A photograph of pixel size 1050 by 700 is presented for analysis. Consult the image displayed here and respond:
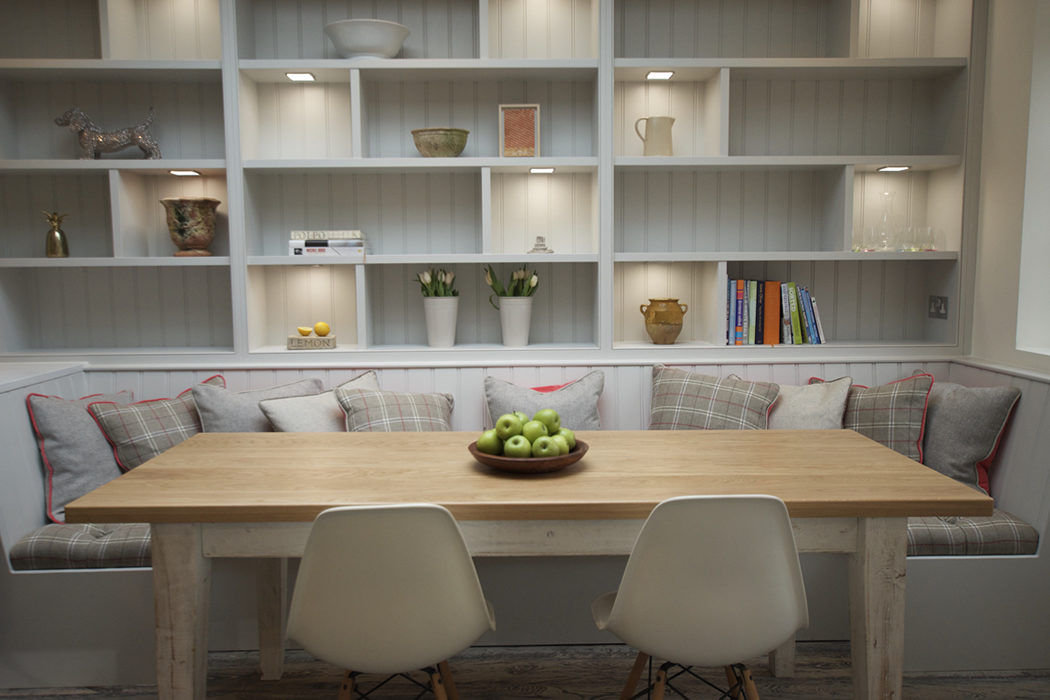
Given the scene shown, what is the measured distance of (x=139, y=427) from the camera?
8.60 feet

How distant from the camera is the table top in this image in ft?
4.96

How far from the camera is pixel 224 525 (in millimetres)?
1558

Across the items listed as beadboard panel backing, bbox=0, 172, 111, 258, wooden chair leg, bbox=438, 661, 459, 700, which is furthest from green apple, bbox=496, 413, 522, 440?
beadboard panel backing, bbox=0, 172, 111, 258

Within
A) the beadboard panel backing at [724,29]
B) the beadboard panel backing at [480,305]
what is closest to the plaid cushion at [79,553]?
the beadboard panel backing at [480,305]

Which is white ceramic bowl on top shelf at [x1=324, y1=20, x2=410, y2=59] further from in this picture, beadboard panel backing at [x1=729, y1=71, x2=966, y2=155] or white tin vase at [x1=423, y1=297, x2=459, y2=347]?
beadboard panel backing at [x1=729, y1=71, x2=966, y2=155]

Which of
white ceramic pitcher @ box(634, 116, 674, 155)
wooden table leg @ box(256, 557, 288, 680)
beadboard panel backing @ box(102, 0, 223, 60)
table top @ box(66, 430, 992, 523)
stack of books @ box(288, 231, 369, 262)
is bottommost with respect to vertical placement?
wooden table leg @ box(256, 557, 288, 680)

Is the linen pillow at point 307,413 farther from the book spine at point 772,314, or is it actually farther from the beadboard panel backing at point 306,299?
the book spine at point 772,314

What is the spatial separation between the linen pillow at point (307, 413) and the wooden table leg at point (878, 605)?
184 cm

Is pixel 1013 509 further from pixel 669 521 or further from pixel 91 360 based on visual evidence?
pixel 91 360

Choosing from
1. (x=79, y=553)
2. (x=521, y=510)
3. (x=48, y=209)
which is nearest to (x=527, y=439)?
(x=521, y=510)

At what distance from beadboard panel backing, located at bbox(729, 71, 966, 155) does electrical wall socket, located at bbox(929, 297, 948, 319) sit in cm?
66

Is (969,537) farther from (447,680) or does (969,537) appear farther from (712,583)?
(447,680)

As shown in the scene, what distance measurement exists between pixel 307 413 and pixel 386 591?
1473 millimetres

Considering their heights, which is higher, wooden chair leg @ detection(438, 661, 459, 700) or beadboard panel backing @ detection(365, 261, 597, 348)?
beadboard panel backing @ detection(365, 261, 597, 348)
